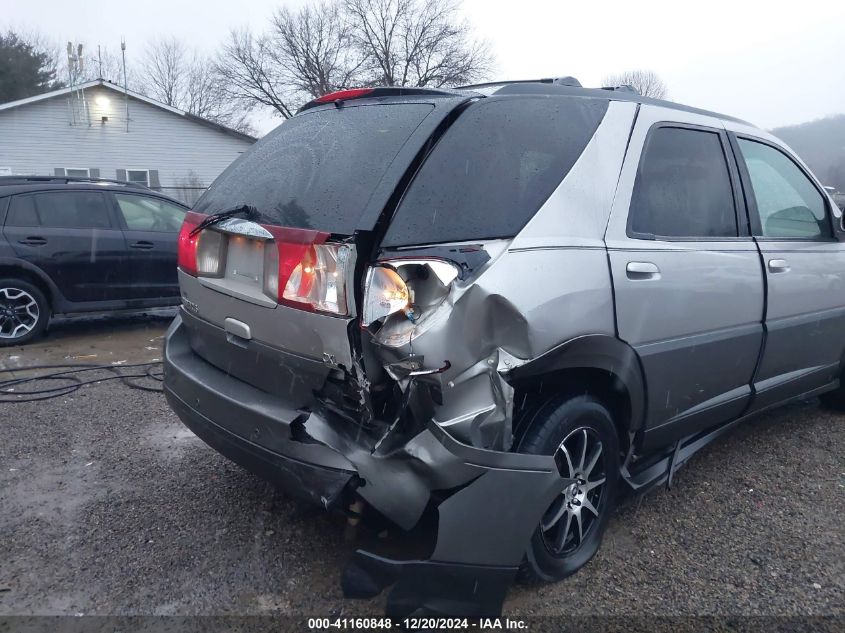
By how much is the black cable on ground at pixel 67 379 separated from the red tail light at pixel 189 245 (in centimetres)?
200

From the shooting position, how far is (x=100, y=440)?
14.0 ft

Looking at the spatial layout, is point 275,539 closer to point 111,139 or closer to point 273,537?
point 273,537

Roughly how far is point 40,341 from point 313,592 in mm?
5751

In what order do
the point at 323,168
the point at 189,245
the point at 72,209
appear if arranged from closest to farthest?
the point at 323,168
the point at 189,245
the point at 72,209

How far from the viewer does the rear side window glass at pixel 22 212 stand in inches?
271

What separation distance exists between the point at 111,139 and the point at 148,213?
61.0ft

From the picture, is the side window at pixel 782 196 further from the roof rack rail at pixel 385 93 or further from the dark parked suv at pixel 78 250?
the dark parked suv at pixel 78 250

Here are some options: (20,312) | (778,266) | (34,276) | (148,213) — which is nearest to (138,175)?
(148,213)

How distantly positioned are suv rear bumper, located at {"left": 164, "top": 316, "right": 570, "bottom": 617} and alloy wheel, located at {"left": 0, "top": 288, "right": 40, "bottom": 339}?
563 centimetres

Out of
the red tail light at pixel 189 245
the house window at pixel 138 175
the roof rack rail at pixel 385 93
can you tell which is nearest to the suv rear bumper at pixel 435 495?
the red tail light at pixel 189 245

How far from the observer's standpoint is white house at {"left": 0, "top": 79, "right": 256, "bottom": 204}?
74.3 ft

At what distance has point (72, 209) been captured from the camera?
7262mm

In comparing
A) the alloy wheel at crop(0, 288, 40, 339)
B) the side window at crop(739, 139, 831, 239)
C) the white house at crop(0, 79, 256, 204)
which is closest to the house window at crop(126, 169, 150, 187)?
the white house at crop(0, 79, 256, 204)

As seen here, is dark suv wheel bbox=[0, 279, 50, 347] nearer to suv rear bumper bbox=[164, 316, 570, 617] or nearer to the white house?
suv rear bumper bbox=[164, 316, 570, 617]
